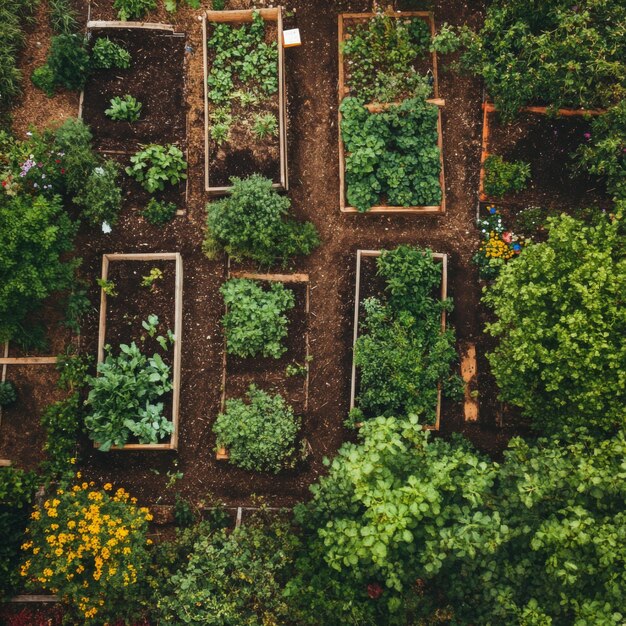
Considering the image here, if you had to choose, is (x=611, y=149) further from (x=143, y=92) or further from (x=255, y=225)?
(x=143, y=92)

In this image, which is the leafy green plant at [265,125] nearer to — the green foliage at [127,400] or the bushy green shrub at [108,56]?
the bushy green shrub at [108,56]

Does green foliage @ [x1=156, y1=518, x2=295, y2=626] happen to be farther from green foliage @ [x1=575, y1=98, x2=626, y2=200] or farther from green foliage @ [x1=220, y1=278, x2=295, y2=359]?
green foliage @ [x1=575, y1=98, x2=626, y2=200]

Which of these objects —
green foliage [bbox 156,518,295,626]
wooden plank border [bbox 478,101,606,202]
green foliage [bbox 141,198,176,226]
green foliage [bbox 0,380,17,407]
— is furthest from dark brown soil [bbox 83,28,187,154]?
green foliage [bbox 156,518,295,626]

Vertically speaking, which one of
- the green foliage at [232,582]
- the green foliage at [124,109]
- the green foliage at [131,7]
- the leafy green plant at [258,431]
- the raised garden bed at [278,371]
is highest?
the green foliage at [131,7]

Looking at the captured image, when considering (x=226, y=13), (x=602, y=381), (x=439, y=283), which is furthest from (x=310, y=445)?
(x=226, y=13)

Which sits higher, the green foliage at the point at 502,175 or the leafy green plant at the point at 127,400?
the green foliage at the point at 502,175

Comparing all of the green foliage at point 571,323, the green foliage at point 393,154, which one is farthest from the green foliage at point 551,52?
the green foliage at point 571,323

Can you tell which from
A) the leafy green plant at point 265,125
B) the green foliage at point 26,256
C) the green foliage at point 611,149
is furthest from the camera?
the leafy green plant at point 265,125
